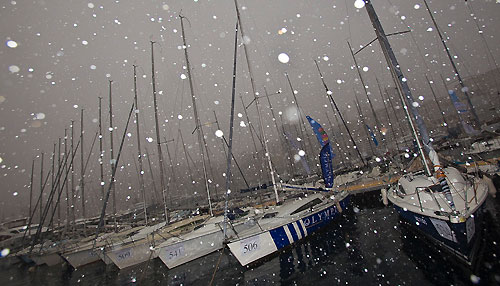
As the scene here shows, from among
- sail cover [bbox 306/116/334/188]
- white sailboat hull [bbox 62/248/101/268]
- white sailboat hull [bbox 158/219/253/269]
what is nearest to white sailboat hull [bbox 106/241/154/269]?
white sailboat hull [bbox 158/219/253/269]

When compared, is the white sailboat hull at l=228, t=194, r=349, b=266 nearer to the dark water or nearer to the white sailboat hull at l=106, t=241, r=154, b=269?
the dark water

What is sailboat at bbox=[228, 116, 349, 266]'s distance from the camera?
33.7 ft

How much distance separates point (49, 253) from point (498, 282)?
104 ft

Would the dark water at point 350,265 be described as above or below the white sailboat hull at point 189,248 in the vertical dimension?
below

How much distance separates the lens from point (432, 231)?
7.94m

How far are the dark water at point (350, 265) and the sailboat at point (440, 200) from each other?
669mm

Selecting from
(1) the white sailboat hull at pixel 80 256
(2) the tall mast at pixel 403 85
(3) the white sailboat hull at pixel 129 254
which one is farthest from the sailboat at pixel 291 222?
(1) the white sailboat hull at pixel 80 256

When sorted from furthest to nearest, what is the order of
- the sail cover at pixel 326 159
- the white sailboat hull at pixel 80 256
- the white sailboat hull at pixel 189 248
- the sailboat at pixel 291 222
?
the white sailboat hull at pixel 80 256 < the sail cover at pixel 326 159 < the white sailboat hull at pixel 189 248 < the sailboat at pixel 291 222

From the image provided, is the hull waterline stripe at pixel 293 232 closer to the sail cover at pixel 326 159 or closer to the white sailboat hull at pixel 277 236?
the white sailboat hull at pixel 277 236

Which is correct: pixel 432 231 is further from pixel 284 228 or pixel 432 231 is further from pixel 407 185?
pixel 284 228

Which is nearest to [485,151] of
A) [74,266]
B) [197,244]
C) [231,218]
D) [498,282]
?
[498,282]

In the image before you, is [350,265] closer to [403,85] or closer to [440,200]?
[440,200]

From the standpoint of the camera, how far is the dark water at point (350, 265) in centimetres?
691

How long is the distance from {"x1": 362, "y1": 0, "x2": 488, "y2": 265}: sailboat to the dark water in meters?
0.67
